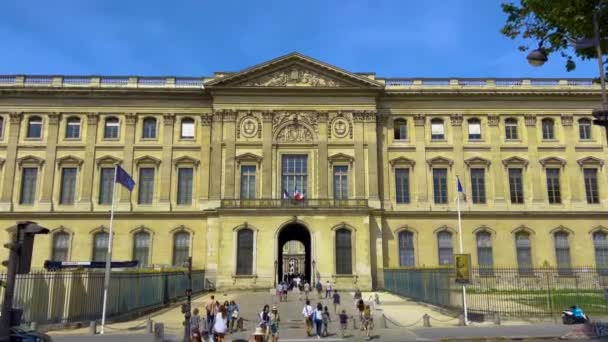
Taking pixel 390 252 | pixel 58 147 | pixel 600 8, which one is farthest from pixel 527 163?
pixel 58 147

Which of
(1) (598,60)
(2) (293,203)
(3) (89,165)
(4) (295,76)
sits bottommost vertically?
(1) (598,60)

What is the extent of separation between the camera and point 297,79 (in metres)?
45.7

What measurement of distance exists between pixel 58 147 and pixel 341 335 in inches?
1314

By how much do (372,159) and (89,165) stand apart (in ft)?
78.9

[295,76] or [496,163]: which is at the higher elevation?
[295,76]

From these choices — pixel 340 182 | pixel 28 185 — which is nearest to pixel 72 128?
pixel 28 185

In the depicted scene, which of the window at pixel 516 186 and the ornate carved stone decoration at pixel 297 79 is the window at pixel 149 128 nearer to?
the ornate carved stone decoration at pixel 297 79

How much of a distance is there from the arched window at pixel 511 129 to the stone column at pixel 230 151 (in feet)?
78.7

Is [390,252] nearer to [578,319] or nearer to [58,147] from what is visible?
[578,319]

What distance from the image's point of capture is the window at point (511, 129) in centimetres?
4675

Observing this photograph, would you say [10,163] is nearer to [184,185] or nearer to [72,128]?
[72,128]

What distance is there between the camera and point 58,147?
45.2 m

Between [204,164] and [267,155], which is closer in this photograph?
[267,155]

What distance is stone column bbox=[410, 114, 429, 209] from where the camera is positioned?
149 ft
